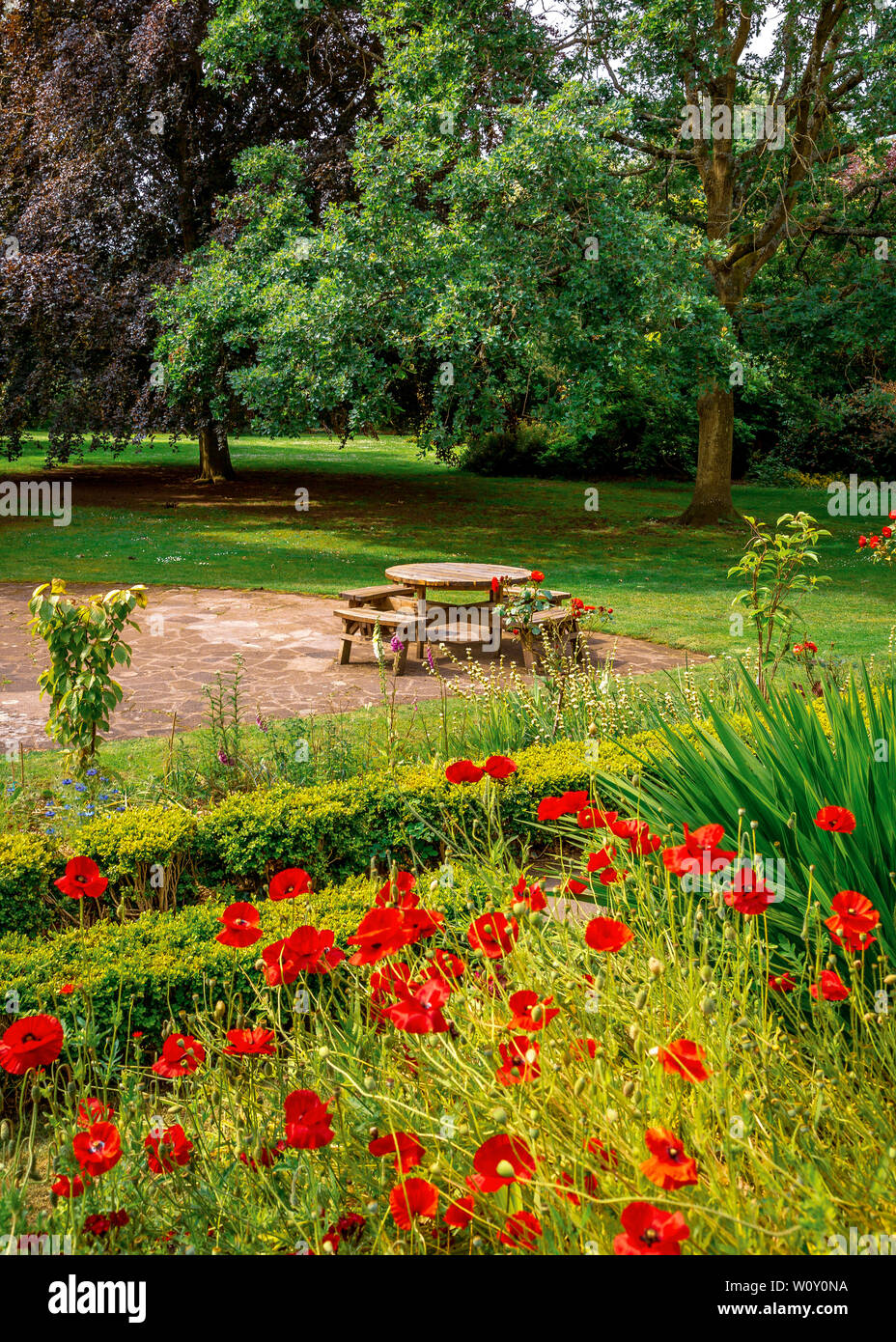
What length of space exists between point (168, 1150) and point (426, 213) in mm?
15423

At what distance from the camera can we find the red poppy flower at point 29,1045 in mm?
1741

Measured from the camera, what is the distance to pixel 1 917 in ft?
12.7

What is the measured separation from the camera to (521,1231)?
5.46 feet

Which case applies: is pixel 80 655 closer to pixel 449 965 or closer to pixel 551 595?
pixel 449 965

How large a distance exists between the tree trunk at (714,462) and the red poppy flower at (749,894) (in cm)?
1768

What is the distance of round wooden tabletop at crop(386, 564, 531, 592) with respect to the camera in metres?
8.73

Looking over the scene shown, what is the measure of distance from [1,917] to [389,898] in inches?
84.4

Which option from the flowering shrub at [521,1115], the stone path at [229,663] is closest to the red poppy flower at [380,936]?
the flowering shrub at [521,1115]

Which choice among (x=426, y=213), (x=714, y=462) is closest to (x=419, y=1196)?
(x=426, y=213)

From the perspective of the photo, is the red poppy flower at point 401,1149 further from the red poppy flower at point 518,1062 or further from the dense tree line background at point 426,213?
the dense tree line background at point 426,213

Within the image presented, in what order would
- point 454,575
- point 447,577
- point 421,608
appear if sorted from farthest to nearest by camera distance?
point 421,608 → point 454,575 → point 447,577

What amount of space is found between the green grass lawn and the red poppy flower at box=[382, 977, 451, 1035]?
7.46 metres

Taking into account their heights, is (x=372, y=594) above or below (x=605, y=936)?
above

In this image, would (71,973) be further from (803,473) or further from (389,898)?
(803,473)
